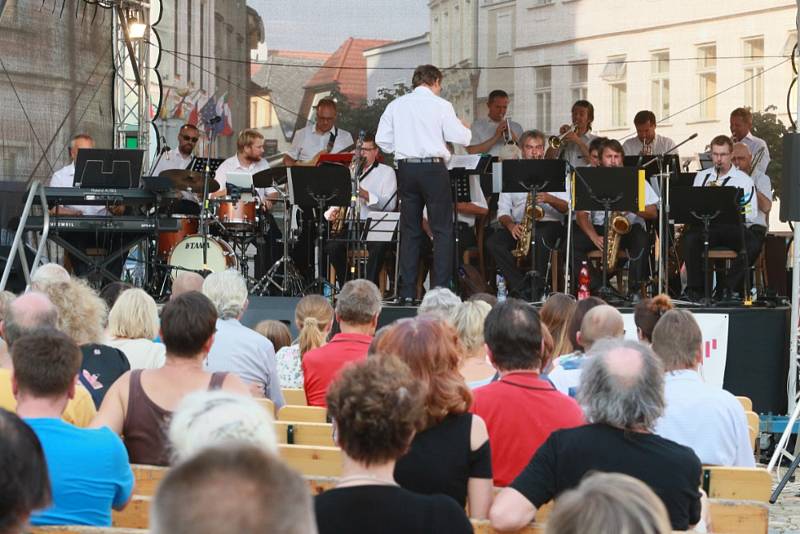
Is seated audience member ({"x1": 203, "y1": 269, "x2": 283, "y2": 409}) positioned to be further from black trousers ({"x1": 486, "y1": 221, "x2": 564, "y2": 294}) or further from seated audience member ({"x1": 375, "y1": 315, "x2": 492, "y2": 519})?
black trousers ({"x1": 486, "y1": 221, "x2": 564, "y2": 294})

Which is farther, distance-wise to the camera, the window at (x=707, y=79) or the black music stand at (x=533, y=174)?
the window at (x=707, y=79)

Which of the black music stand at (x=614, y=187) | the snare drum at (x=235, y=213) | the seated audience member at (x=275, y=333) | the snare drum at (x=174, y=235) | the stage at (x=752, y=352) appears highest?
the black music stand at (x=614, y=187)

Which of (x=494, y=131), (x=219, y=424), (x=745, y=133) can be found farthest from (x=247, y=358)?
(x=745, y=133)

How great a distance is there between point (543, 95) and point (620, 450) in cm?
1125

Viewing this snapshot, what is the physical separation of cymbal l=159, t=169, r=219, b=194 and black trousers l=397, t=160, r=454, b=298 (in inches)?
76.5

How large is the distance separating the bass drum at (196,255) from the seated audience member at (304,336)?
4253mm

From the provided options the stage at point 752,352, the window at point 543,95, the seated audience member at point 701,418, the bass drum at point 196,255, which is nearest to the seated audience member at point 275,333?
the stage at point 752,352

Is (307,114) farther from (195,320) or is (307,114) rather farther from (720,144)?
(195,320)

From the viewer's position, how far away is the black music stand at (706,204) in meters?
10.1

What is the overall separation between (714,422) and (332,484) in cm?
153

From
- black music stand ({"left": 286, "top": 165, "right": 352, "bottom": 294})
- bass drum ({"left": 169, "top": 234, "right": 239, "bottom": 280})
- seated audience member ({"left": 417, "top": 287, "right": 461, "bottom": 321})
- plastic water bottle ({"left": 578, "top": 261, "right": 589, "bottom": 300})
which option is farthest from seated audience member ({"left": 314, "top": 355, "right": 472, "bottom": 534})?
bass drum ({"left": 169, "top": 234, "right": 239, "bottom": 280})

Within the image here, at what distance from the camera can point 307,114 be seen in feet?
49.3

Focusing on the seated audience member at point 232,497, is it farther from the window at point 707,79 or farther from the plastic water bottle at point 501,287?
the window at point 707,79

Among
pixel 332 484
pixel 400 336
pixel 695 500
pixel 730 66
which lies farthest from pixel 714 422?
pixel 730 66
